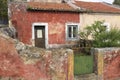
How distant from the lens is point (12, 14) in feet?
69.1

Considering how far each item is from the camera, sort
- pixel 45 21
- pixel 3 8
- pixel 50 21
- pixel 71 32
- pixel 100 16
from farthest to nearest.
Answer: pixel 3 8, pixel 100 16, pixel 71 32, pixel 50 21, pixel 45 21

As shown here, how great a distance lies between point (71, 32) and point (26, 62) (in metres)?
12.5

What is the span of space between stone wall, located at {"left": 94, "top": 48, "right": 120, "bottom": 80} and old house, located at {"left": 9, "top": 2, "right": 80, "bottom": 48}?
8924mm

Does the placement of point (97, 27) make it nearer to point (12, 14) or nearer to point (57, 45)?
point (57, 45)

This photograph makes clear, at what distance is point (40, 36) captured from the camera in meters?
22.0

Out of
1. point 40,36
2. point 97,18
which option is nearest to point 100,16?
point 97,18

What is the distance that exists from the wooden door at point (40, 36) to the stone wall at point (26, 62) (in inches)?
→ 399

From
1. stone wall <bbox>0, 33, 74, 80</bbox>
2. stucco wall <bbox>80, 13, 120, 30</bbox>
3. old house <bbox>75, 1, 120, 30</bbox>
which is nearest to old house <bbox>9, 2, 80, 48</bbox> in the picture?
stucco wall <bbox>80, 13, 120, 30</bbox>

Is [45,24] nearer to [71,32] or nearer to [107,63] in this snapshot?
[71,32]

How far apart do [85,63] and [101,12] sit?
12.7m

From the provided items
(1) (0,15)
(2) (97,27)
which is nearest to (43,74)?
(2) (97,27)

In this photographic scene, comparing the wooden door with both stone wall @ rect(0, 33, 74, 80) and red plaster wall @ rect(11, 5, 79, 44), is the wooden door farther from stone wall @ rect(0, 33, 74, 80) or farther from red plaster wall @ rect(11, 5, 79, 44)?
stone wall @ rect(0, 33, 74, 80)

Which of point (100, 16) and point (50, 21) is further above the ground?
point (100, 16)

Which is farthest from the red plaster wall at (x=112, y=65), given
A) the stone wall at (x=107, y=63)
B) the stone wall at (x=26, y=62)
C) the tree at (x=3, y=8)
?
the tree at (x=3, y=8)
